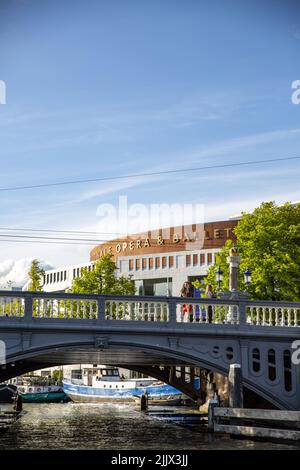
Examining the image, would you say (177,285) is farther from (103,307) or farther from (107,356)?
(103,307)

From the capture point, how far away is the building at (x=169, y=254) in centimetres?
9238

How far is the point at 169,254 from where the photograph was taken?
319 ft

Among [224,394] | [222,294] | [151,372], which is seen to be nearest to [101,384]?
[151,372]

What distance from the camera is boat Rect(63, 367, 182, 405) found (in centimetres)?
5488

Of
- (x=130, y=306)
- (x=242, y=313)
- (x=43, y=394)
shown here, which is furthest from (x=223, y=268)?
(x=43, y=394)

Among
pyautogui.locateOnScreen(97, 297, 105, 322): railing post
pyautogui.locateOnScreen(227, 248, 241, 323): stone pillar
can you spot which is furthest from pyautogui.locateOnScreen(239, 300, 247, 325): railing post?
pyautogui.locateOnScreen(97, 297, 105, 322): railing post

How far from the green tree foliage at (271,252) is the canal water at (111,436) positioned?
382 inches

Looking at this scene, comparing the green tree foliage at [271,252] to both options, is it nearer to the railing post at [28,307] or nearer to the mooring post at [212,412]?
the mooring post at [212,412]

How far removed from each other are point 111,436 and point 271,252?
18.9 metres

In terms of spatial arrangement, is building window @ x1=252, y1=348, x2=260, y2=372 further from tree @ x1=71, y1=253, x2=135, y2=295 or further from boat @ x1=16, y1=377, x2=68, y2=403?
boat @ x1=16, y1=377, x2=68, y2=403

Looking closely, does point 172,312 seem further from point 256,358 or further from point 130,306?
point 256,358

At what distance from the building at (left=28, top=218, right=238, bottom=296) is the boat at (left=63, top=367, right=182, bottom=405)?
2988cm

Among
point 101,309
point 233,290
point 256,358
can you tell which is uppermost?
point 233,290
